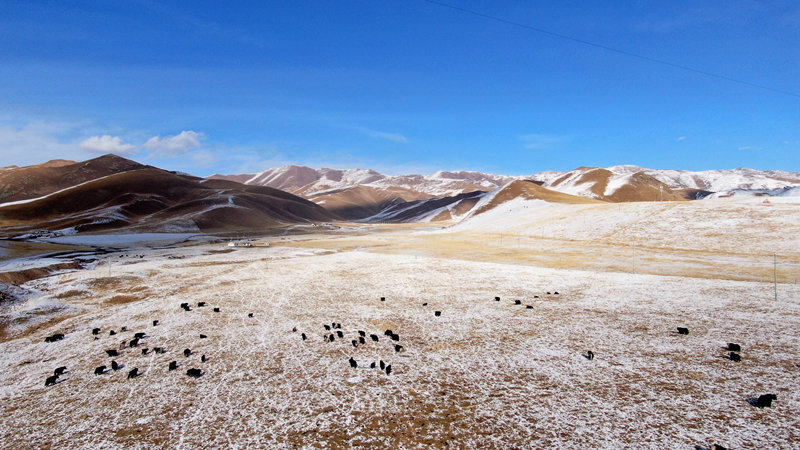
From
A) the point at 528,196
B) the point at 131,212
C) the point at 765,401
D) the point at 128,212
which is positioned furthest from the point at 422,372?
the point at 131,212

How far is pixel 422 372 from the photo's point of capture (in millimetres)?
13375

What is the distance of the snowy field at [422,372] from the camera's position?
979 cm

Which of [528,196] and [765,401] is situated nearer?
[765,401]

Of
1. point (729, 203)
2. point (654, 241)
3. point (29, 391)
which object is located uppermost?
point (729, 203)

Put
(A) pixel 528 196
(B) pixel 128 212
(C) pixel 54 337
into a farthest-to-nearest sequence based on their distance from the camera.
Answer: (B) pixel 128 212, (A) pixel 528 196, (C) pixel 54 337

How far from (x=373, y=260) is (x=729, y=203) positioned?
65117 mm

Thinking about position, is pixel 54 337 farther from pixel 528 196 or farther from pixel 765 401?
pixel 528 196

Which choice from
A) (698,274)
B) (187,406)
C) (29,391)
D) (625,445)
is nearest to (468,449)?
(625,445)

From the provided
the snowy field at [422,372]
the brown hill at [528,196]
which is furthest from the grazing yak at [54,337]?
the brown hill at [528,196]

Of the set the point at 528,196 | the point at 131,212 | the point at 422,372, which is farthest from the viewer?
the point at 131,212

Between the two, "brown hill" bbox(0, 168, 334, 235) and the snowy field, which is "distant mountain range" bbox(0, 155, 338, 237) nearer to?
"brown hill" bbox(0, 168, 334, 235)

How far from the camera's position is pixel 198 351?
52.2 feet

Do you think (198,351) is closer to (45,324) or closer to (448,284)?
(45,324)

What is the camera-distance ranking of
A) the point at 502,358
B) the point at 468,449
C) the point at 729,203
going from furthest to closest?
the point at 729,203 → the point at 502,358 → the point at 468,449
